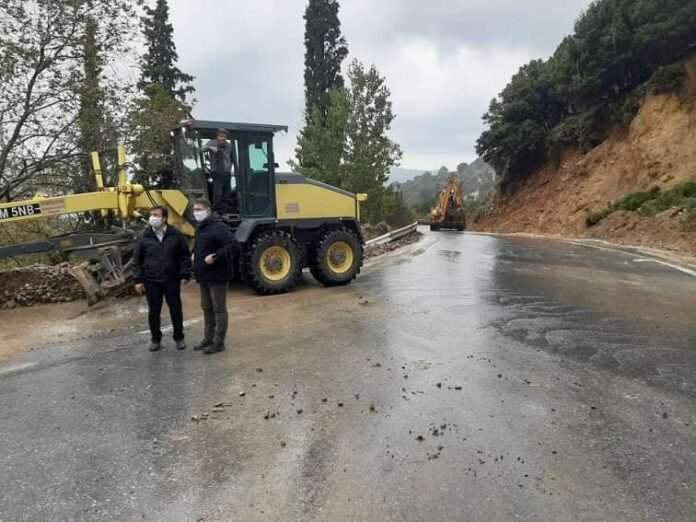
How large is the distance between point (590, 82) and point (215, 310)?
3050 cm

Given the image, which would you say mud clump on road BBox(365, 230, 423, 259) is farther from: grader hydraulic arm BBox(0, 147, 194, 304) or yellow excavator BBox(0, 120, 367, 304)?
grader hydraulic arm BBox(0, 147, 194, 304)

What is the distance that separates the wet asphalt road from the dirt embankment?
14.4 m

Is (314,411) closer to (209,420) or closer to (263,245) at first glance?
(209,420)

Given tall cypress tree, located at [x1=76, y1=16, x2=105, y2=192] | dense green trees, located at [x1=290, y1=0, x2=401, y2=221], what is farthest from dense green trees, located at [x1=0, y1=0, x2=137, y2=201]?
dense green trees, located at [x1=290, y1=0, x2=401, y2=221]

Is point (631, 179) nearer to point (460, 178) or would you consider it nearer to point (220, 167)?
point (220, 167)

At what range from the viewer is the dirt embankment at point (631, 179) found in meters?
20.4

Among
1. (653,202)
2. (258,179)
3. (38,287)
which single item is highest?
(258,179)

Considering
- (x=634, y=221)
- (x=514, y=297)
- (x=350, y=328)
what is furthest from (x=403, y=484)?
(x=634, y=221)

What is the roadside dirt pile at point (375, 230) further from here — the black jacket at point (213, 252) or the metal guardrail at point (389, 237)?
the black jacket at point (213, 252)

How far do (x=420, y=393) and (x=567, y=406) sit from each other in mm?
1181

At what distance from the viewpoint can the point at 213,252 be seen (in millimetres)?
5875

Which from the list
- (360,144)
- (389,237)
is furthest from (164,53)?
(389,237)

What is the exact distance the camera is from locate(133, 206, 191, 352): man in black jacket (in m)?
6.07

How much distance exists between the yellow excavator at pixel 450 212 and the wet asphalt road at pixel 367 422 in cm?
2833
